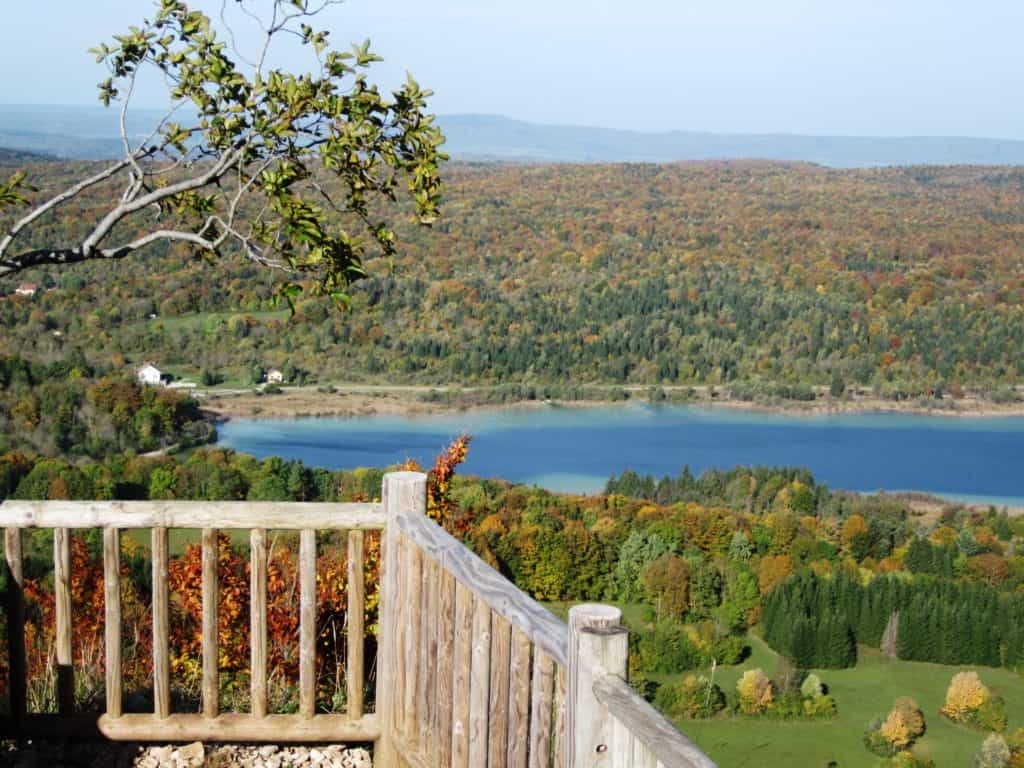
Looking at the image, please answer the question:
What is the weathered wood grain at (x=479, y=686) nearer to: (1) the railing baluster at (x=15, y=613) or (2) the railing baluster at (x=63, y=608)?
(2) the railing baluster at (x=63, y=608)

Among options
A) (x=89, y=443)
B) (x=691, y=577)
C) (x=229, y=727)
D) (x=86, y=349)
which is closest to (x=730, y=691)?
(x=691, y=577)

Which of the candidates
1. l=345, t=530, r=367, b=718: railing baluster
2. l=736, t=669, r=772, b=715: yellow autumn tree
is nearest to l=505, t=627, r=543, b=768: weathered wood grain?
l=345, t=530, r=367, b=718: railing baluster

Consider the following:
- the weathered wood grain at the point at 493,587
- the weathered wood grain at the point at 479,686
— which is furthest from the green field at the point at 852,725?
the weathered wood grain at the point at 479,686

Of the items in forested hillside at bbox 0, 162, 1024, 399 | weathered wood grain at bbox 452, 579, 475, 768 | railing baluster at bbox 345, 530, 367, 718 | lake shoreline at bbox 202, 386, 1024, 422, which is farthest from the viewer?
forested hillside at bbox 0, 162, 1024, 399

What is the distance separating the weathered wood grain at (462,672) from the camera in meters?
2.34

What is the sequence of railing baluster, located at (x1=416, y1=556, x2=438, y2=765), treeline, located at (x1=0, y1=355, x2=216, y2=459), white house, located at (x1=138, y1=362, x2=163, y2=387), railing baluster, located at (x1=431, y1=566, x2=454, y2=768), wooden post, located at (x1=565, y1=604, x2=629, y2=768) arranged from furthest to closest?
white house, located at (x1=138, y1=362, x2=163, y2=387) < treeline, located at (x1=0, y1=355, x2=216, y2=459) < railing baluster, located at (x1=416, y1=556, x2=438, y2=765) < railing baluster, located at (x1=431, y1=566, x2=454, y2=768) < wooden post, located at (x1=565, y1=604, x2=629, y2=768)

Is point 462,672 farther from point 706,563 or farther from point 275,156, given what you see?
point 706,563

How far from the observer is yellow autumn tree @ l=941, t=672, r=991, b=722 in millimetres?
23172

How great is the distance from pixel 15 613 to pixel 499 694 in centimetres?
142

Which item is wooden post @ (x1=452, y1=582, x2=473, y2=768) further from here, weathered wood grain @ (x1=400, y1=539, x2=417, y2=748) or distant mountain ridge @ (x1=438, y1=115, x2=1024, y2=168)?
distant mountain ridge @ (x1=438, y1=115, x2=1024, y2=168)

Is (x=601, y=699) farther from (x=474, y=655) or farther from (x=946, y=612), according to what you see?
(x=946, y=612)

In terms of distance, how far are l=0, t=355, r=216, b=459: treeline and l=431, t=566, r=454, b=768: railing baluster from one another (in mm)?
28130

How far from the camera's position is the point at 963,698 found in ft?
76.9

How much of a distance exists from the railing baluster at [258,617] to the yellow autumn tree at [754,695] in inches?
819
